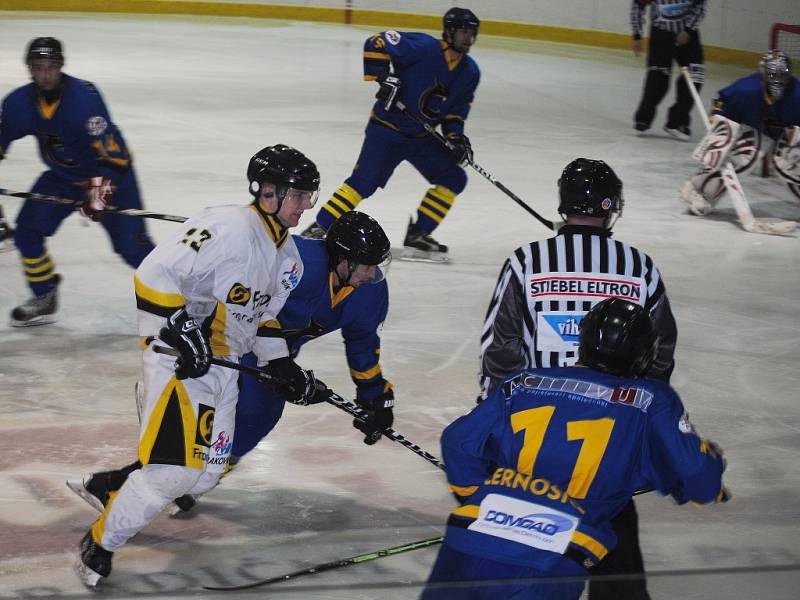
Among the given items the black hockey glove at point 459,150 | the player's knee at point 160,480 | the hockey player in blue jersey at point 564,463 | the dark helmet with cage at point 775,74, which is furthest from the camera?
the dark helmet with cage at point 775,74

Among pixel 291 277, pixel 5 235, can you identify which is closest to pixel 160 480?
pixel 291 277

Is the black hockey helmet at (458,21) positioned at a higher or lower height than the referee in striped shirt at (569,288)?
higher

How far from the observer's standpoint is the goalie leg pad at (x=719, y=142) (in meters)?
6.83

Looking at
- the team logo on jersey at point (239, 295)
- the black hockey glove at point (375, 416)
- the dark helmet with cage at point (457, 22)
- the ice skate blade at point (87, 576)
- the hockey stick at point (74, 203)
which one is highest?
the dark helmet with cage at point (457, 22)

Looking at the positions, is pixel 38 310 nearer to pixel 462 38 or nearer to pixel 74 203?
pixel 74 203

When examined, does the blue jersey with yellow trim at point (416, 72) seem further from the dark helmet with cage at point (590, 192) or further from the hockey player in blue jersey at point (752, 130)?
the dark helmet with cage at point (590, 192)

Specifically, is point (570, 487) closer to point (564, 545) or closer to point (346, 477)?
point (564, 545)

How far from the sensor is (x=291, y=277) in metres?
3.04

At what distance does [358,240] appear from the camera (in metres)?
3.10

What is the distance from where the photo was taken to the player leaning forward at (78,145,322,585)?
2762 millimetres

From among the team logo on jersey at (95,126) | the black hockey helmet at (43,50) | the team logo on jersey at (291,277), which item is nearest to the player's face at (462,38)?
the team logo on jersey at (95,126)

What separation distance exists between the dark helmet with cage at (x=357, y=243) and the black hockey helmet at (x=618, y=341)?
3.52 feet

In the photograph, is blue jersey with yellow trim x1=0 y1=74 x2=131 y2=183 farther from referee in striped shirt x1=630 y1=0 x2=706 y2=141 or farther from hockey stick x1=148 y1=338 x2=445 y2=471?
referee in striped shirt x1=630 y1=0 x2=706 y2=141

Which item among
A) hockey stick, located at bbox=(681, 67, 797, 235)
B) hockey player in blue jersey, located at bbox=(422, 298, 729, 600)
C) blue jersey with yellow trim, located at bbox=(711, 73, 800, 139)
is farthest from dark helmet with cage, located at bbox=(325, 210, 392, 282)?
blue jersey with yellow trim, located at bbox=(711, 73, 800, 139)
